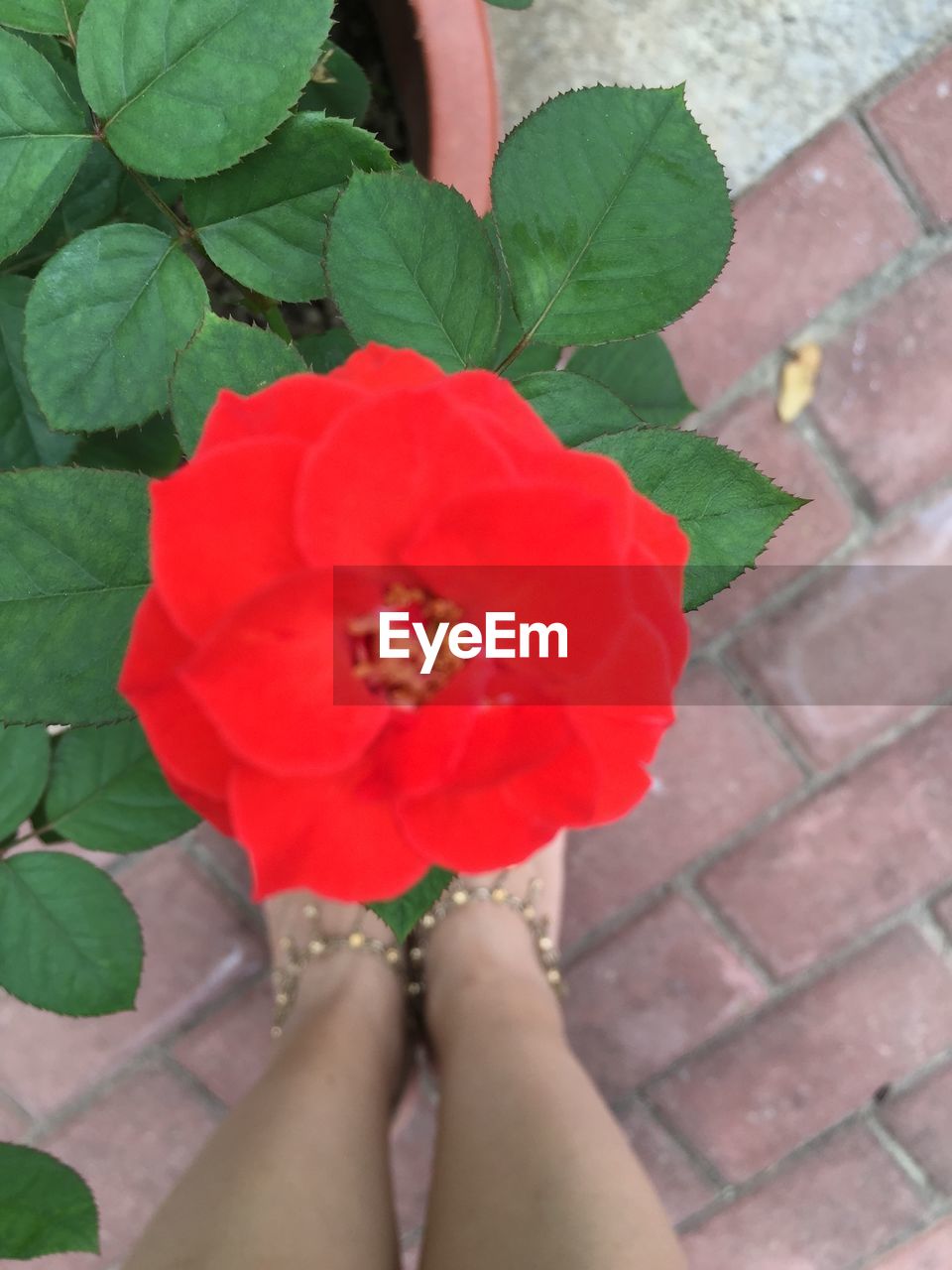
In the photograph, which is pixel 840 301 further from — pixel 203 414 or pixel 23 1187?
pixel 23 1187

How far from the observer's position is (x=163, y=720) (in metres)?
0.27

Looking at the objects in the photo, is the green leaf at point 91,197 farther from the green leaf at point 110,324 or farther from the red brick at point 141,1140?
the red brick at point 141,1140

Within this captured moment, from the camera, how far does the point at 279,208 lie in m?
0.43

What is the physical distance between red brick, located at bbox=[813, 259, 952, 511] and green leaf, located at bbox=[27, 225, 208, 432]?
2.05 feet

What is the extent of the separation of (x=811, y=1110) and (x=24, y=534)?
3.06 ft

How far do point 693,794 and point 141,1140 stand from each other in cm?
62

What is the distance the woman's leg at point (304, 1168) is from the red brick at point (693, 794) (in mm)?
245

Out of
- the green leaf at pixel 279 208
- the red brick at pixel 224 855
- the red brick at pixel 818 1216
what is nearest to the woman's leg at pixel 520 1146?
the red brick at pixel 224 855

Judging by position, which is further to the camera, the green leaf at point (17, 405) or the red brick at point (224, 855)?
the red brick at point (224, 855)

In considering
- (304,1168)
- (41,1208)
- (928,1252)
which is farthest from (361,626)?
(928,1252)

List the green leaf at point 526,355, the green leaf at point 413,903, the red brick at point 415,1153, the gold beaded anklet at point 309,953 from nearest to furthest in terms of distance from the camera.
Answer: the green leaf at point 413,903 < the green leaf at point 526,355 < the gold beaded anklet at point 309,953 < the red brick at point 415,1153

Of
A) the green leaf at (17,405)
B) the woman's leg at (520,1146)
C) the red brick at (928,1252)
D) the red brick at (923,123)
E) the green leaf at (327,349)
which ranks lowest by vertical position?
the red brick at (928,1252)

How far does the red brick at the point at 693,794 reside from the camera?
3.12 feet

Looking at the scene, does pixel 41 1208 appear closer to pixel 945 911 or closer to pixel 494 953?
pixel 494 953
